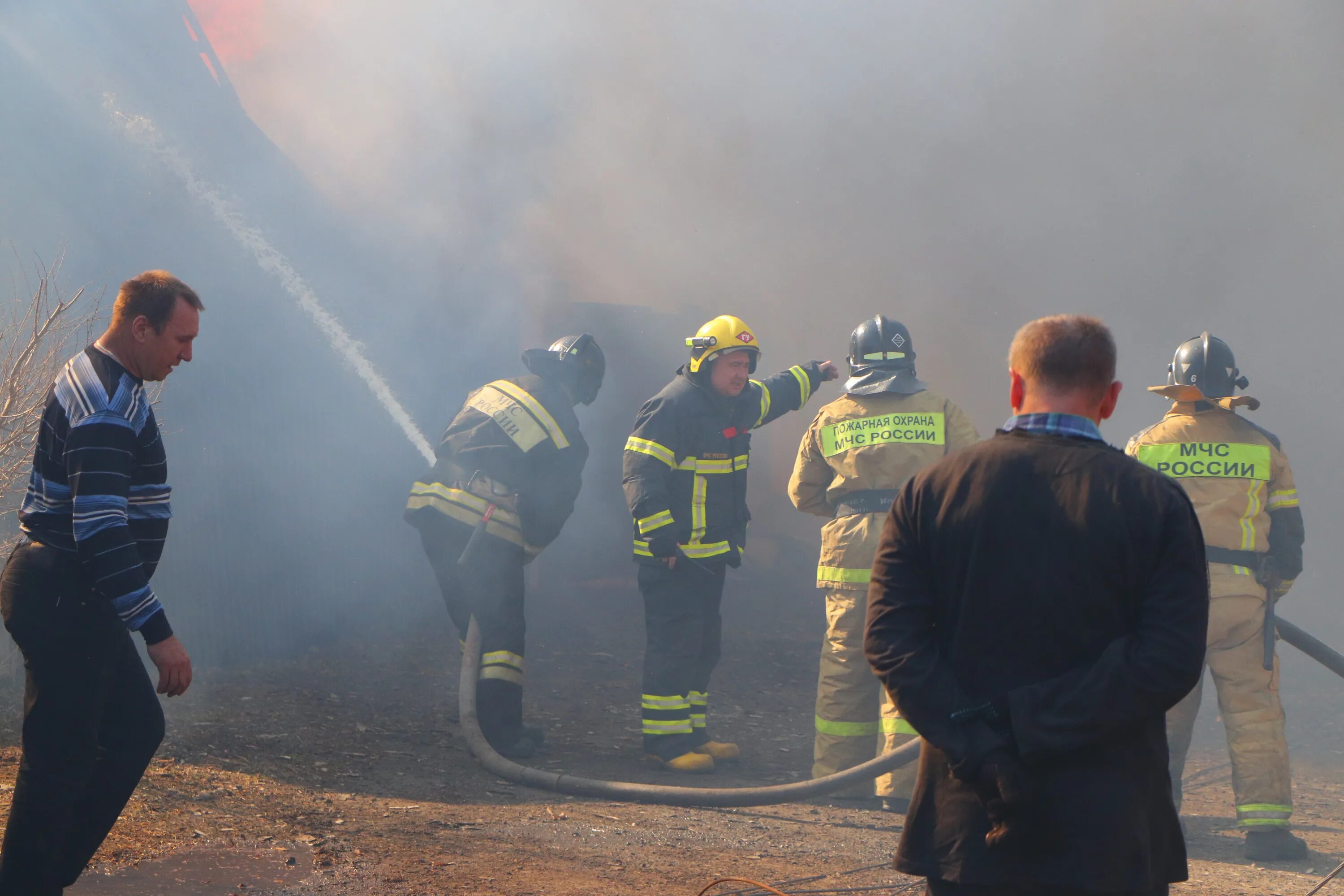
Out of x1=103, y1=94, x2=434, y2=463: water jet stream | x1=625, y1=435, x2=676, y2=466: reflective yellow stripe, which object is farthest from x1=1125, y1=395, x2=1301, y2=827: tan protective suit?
x1=103, y1=94, x2=434, y2=463: water jet stream

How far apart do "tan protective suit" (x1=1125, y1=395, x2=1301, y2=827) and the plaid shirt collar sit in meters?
2.67

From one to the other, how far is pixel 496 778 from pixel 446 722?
3.30 ft

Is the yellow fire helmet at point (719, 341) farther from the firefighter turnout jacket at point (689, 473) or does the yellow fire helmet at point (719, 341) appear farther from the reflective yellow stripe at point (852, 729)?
the reflective yellow stripe at point (852, 729)

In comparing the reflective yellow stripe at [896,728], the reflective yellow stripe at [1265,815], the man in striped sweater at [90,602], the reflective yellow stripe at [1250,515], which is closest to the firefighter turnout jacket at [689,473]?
the reflective yellow stripe at [896,728]

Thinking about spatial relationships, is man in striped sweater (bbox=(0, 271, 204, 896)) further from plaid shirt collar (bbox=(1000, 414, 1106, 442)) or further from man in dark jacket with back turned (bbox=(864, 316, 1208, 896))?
plaid shirt collar (bbox=(1000, 414, 1106, 442))

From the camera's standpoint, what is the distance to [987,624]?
162 cm

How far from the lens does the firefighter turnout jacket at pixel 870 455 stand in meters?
4.31

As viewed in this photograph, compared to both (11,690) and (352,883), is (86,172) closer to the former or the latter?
(11,690)

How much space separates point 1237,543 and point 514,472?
10.4 ft

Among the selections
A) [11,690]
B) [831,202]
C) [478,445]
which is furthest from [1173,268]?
[11,690]

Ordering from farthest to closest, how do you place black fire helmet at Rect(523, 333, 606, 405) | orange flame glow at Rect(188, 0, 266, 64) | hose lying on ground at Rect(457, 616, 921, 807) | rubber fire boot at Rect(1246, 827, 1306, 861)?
1. orange flame glow at Rect(188, 0, 266, 64)
2. black fire helmet at Rect(523, 333, 606, 405)
3. hose lying on ground at Rect(457, 616, 921, 807)
4. rubber fire boot at Rect(1246, 827, 1306, 861)

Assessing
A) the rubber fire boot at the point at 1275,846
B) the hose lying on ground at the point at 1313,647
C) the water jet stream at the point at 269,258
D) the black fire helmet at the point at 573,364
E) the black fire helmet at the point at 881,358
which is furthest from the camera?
the water jet stream at the point at 269,258

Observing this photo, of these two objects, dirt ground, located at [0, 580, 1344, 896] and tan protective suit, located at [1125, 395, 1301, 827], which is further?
tan protective suit, located at [1125, 395, 1301, 827]

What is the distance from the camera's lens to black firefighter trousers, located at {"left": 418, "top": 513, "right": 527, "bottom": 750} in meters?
4.66
